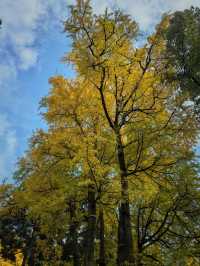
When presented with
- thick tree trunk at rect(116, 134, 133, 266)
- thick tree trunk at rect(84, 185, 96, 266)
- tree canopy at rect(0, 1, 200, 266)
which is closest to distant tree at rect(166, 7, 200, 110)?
tree canopy at rect(0, 1, 200, 266)

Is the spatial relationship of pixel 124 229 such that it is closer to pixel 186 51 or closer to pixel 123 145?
pixel 123 145

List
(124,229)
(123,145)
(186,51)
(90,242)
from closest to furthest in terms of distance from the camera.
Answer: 1. (124,229)
2. (123,145)
3. (90,242)
4. (186,51)

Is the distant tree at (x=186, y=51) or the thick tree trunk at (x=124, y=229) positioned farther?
the distant tree at (x=186, y=51)

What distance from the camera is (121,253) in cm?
834

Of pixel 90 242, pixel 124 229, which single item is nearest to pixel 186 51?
pixel 124 229

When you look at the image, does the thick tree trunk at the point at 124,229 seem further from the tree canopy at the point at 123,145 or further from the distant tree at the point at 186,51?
the distant tree at the point at 186,51

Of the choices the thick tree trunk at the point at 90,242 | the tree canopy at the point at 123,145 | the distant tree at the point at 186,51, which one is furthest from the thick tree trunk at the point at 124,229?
the distant tree at the point at 186,51

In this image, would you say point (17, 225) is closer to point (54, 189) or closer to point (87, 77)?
point (54, 189)

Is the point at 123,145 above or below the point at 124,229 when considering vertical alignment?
above

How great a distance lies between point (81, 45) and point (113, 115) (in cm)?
253

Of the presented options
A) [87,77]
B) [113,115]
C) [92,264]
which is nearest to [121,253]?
[92,264]

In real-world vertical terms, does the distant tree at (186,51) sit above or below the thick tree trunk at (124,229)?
above

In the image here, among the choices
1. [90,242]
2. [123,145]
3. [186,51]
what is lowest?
[90,242]

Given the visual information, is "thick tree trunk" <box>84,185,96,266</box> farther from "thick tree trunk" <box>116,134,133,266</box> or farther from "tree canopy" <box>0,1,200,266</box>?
"thick tree trunk" <box>116,134,133,266</box>
